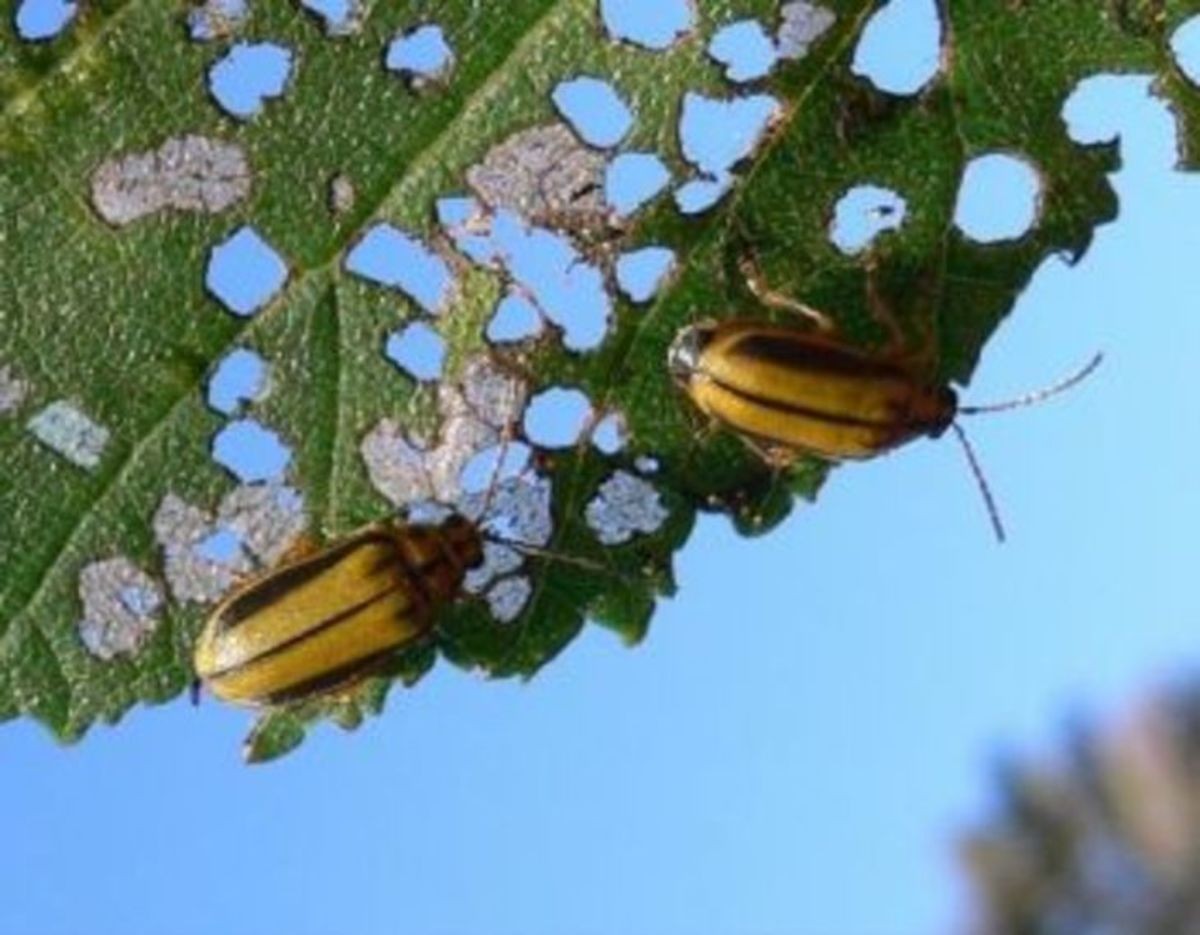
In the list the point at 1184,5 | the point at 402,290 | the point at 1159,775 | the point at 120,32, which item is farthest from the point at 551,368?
the point at 1159,775

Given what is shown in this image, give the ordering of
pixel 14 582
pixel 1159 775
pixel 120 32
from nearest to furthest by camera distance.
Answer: pixel 120 32 → pixel 14 582 → pixel 1159 775

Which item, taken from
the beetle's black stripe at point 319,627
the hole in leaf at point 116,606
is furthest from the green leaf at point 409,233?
the beetle's black stripe at point 319,627

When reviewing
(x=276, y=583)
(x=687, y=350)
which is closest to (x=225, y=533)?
(x=276, y=583)

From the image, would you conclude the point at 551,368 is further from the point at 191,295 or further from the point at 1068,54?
the point at 1068,54

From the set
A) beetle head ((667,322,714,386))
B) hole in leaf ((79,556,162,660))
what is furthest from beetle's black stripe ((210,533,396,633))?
beetle head ((667,322,714,386))

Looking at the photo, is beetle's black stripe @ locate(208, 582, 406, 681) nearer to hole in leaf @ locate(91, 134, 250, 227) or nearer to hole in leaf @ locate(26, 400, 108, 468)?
hole in leaf @ locate(26, 400, 108, 468)

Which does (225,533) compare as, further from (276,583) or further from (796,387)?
(796,387)
